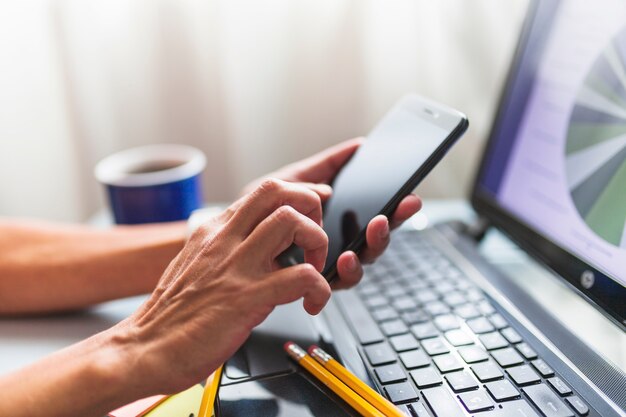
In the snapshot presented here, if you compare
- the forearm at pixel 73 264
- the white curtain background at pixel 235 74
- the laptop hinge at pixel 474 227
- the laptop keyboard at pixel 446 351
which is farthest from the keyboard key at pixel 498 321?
the white curtain background at pixel 235 74

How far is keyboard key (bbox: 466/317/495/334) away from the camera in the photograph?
1.34 ft

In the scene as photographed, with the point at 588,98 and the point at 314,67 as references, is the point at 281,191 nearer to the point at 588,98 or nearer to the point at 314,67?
the point at 588,98

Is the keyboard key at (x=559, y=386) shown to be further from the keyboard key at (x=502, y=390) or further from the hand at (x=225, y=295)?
the hand at (x=225, y=295)

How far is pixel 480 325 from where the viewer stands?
0.42 m

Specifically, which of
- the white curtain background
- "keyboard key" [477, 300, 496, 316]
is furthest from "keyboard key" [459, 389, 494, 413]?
the white curtain background

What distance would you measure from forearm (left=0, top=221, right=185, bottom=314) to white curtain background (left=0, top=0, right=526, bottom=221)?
0.29 m

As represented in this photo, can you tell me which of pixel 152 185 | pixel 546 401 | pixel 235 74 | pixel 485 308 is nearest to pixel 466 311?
pixel 485 308

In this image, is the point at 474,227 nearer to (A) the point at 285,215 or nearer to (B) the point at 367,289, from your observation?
(B) the point at 367,289

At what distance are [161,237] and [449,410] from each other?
A: 1.17 ft

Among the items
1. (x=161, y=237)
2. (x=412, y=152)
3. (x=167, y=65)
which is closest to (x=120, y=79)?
(x=167, y=65)

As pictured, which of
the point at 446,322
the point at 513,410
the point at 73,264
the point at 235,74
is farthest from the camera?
the point at 235,74

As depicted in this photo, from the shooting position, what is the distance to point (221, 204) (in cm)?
86

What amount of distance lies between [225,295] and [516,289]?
30cm

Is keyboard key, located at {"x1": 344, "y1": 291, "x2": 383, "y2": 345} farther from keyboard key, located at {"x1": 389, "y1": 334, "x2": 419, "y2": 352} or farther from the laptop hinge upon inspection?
the laptop hinge
